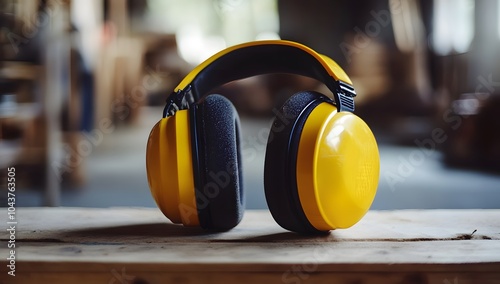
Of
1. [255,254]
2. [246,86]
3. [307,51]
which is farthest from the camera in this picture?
[246,86]

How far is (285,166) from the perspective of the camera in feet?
2.16

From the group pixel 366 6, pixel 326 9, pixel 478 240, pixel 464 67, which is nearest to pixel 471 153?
pixel 464 67

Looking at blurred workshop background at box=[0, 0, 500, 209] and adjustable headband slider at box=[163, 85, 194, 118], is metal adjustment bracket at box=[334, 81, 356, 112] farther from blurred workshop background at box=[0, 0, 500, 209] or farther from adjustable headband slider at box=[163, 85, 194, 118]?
blurred workshop background at box=[0, 0, 500, 209]

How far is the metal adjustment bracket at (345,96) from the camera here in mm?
718

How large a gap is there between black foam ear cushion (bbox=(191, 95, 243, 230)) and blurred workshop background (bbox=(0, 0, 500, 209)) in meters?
0.51

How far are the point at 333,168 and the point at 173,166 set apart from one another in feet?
0.71

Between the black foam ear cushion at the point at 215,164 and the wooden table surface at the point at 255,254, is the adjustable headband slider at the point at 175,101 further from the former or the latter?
the wooden table surface at the point at 255,254

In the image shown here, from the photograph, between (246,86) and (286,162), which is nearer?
(286,162)

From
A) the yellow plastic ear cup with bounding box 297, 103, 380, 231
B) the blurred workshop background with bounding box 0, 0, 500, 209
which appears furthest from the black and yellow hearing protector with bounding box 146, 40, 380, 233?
the blurred workshop background with bounding box 0, 0, 500, 209

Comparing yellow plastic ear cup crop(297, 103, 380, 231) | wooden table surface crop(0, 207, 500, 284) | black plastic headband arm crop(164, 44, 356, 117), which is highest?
black plastic headband arm crop(164, 44, 356, 117)

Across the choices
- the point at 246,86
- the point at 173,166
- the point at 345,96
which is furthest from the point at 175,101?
the point at 246,86

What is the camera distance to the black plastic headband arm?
2.45 feet

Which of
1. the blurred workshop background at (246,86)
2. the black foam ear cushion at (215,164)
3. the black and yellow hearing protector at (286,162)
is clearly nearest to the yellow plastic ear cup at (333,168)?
the black and yellow hearing protector at (286,162)

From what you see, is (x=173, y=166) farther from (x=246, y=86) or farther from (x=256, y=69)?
(x=246, y=86)
